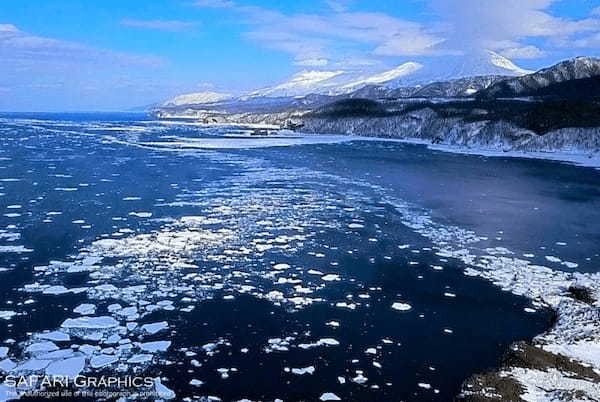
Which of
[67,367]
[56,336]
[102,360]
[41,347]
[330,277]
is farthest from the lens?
[330,277]

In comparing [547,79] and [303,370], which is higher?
[547,79]

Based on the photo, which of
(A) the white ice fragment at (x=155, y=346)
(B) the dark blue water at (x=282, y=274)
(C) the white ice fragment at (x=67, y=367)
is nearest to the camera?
(C) the white ice fragment at (x=67, y=367)

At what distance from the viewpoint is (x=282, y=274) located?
1375 cm

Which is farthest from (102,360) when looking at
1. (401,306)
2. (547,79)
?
(547,79)

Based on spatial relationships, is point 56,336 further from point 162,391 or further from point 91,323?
point 162,391

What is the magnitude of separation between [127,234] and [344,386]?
11297mm

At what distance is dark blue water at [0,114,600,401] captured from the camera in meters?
8.98

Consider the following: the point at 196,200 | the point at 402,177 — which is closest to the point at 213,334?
the point at 196,200

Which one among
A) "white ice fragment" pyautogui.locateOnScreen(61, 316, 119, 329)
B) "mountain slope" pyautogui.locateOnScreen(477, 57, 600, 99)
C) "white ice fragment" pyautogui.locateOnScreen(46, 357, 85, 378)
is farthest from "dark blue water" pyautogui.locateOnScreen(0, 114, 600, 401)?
"mountain slope" pyautogui.locateOnScreen(477, 57, 600, 99)

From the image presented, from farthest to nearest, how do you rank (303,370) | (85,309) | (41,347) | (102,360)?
(85,309)
(41,347)
(102,360)
(303,370)

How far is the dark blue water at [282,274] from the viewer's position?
8.98 metres

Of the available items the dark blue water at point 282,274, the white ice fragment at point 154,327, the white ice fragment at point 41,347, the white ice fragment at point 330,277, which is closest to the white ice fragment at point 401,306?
the dark blue water at point 282,274

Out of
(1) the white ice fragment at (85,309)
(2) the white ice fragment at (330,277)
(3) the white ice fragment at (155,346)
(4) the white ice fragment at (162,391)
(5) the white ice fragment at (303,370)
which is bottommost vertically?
(4) the white ice fragment at (162,391)

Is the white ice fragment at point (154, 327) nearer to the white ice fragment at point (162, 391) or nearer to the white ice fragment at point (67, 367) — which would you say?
the white ice fragment at point (67, 367)
